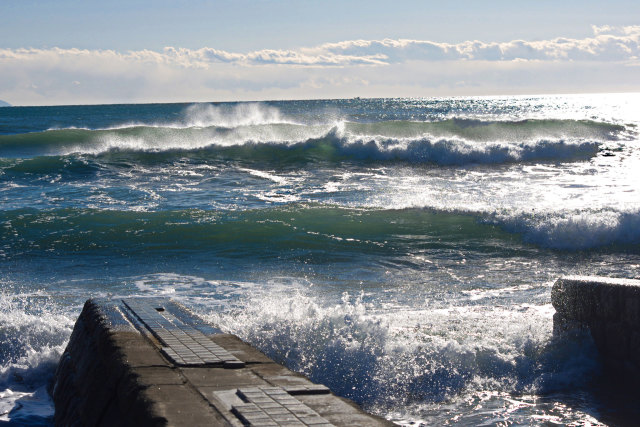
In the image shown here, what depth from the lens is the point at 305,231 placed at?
1129 centimetres

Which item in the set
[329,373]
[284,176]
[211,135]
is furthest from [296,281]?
[211,135]

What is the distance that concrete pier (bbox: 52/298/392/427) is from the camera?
306 cm

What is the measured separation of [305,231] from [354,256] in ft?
5.57

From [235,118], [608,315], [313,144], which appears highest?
[235,118]

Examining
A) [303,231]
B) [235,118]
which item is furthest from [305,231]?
[235,118]

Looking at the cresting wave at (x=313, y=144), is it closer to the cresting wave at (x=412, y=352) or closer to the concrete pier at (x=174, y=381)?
the cresting wave at (x=412, y=352)

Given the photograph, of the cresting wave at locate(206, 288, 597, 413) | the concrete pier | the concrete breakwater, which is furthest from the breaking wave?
the concrete pier

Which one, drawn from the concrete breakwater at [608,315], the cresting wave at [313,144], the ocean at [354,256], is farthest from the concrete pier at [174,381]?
the cresting wave at [313,144]

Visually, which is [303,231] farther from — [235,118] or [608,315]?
[235,118]

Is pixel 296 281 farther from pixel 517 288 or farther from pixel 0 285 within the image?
pixel 0 285

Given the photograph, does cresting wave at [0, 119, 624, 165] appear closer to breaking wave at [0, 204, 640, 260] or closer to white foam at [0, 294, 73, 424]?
breaking wave at [0, 204, 640, 260]

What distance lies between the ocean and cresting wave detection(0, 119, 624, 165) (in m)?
0.14

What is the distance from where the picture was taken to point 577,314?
17.9 feet

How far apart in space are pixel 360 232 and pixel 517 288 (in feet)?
12.2
